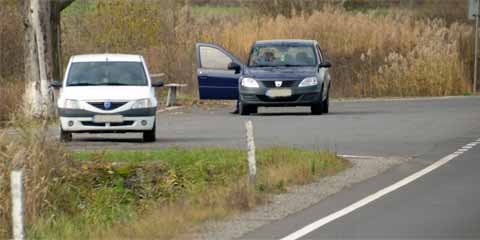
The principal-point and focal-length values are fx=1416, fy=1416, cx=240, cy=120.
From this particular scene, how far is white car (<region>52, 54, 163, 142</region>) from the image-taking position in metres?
23.9

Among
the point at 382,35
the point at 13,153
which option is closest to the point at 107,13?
the point at 382,35

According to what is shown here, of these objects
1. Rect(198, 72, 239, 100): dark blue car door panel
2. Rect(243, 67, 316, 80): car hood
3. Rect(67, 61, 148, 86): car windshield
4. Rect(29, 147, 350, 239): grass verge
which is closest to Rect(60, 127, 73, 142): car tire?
Rect(67, 61, 148, 86): car windshield

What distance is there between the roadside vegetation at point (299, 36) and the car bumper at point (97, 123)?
1420 cm

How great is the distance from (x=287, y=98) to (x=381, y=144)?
25.4 feet

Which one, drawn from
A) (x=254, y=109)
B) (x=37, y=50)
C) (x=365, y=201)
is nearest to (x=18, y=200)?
(x=365, y=201)

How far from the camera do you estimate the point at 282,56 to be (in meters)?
32.6

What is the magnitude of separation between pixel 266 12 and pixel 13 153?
131 ft

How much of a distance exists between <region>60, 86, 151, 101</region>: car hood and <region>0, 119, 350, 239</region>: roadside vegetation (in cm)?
213

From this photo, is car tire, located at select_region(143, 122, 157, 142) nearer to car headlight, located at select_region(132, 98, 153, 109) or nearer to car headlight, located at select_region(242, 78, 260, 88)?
car headlight, located at select_region(132, 98, 153, 109)

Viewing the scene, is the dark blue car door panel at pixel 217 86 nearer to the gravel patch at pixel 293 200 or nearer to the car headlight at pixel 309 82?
the car headlight at pixel 309 82

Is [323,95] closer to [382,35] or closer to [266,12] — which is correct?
[382,35]

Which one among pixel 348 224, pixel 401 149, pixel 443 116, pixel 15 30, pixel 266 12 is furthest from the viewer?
pixel 266 12

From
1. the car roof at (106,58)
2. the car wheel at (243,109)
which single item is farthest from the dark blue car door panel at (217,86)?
the car roof at (106,58)

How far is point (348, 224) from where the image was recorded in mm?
13820
